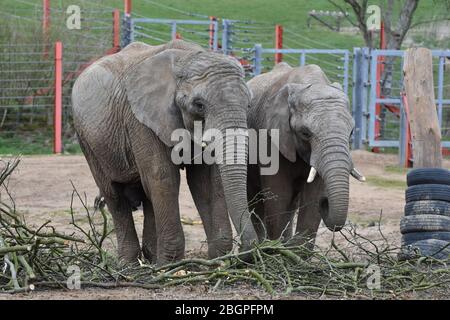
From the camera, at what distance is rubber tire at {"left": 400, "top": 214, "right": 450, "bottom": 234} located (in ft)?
33.4

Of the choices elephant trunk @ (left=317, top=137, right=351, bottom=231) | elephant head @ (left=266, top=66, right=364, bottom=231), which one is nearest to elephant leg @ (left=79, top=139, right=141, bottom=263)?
elephant head @ (left=266, top=66, right=364, bottom=231)

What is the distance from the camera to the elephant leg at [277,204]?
393 inches

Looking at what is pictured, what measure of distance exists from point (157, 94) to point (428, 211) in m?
2.58

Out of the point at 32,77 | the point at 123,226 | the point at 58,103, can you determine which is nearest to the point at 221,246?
the point at 123,226

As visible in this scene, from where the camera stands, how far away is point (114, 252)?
38.3 feet

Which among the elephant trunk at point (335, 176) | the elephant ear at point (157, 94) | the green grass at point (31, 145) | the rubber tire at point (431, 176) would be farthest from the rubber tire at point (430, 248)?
the green grass at point (31, 145)

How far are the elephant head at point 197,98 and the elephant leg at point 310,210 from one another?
1.27 meters

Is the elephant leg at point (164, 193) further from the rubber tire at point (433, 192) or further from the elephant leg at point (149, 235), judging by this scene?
the rubber tire at point (433, 192)

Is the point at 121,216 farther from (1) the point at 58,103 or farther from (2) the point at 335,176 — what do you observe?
(1) the point at 58,103

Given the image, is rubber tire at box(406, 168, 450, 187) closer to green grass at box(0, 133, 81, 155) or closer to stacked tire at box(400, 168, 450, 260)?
stacked tire at box(400, 168, 450, 260)

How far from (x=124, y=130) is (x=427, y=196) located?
2.65 meters
